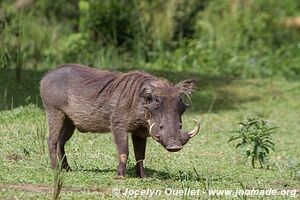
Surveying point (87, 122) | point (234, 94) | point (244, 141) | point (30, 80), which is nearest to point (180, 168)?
point (244, 141)

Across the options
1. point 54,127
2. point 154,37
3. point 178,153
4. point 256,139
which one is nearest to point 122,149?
point 54,127

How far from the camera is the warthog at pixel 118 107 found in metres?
6.73

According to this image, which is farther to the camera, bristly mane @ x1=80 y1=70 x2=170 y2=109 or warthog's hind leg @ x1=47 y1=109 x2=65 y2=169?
warthog's hind leg @ x1=47 y1=109 x2=65 y2=169

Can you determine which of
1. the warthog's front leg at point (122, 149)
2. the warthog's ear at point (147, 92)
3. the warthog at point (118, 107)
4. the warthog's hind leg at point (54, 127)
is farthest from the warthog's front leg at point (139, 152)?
the warthog's hind leg at point (54, 127)

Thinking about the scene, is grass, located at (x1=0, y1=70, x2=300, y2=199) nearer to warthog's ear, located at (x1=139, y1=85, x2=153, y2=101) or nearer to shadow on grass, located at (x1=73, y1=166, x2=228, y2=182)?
shadow on grass, located at (x1=73, y1=166, x2=228, y2=182)

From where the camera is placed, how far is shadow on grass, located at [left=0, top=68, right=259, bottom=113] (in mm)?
11059

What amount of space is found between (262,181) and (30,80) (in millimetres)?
5268

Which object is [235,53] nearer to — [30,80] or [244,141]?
[30,80]

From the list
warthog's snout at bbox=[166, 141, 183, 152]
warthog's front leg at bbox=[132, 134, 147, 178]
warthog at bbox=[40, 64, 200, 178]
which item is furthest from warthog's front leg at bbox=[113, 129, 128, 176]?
warthog's snout at bbox=[166, 141, 183, 152]

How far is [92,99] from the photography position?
722 centimetres

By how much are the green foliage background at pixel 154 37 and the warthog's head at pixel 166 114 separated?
644 cm

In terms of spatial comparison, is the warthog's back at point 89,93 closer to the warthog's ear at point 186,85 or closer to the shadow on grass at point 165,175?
the warthog's ear at point 186,85

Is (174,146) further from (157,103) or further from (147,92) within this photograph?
(147,92)

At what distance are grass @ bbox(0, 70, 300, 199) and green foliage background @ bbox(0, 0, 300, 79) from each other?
1.15 m
